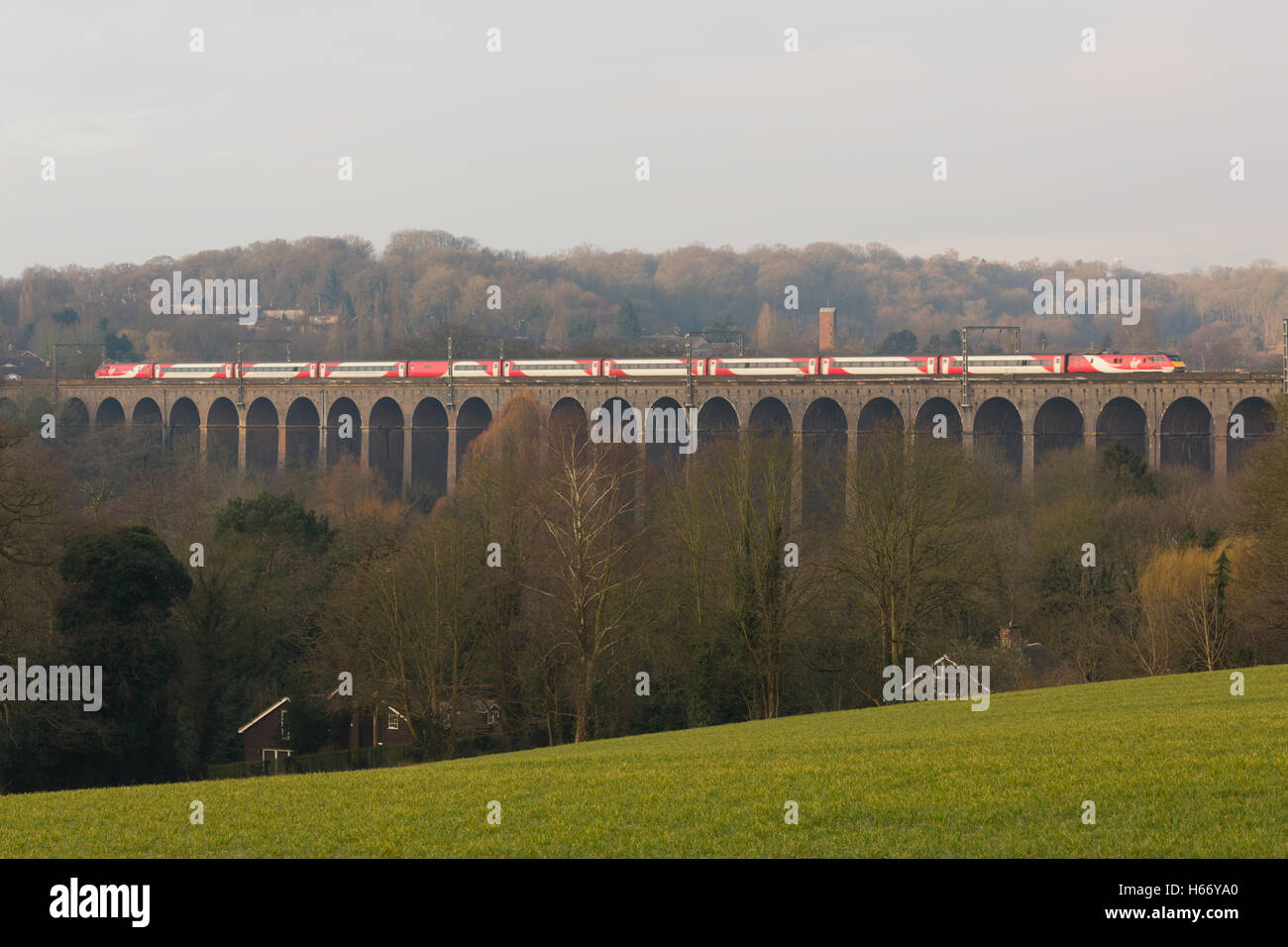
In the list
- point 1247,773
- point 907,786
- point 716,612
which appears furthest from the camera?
point 716,612

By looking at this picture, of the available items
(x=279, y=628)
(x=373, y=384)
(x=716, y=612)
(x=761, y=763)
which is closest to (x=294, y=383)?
(x=373, y=384)

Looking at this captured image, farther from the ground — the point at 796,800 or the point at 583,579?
the point at 796,800

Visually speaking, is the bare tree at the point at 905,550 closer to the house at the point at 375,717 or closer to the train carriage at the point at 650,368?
the house at the point at 375,717

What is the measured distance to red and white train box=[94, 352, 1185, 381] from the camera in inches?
2980

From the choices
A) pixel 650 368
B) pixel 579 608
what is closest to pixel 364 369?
pixel 650 368

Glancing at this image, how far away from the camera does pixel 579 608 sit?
3525 cm

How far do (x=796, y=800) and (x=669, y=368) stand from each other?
2940 inches

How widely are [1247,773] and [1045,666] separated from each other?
29368 mm

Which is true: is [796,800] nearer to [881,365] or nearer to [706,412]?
[881,365]

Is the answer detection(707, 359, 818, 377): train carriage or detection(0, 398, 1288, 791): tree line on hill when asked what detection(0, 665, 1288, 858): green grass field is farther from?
detection(707, 359, 818, 377): train carriage

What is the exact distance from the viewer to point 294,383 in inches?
3942

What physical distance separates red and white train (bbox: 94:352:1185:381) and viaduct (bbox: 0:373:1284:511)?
3.17 ft

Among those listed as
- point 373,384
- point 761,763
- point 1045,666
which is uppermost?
point 373,384
